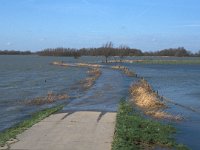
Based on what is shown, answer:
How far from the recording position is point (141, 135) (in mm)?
14945

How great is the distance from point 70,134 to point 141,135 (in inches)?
97.7

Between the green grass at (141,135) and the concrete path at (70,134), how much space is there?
0.33m

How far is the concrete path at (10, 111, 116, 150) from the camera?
12.8 m

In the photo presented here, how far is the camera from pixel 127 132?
15.2 metres

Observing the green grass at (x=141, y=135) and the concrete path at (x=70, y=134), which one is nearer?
the concrete path at (x=70, y=134)

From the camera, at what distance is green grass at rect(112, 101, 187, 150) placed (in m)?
13.6

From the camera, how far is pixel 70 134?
14734 millimetres

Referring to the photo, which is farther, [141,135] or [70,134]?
[141,135]

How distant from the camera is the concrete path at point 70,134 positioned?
506 inches

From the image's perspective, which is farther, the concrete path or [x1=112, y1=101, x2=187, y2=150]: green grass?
[x1=112, y1=101, x2=187, y2=150]: green grass

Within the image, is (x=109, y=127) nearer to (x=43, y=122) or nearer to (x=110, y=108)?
(x=43, y=122)

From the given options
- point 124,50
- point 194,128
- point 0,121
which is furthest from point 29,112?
point 124,50

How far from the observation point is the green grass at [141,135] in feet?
44.5

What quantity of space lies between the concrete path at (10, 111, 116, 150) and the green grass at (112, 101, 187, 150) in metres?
0.33
